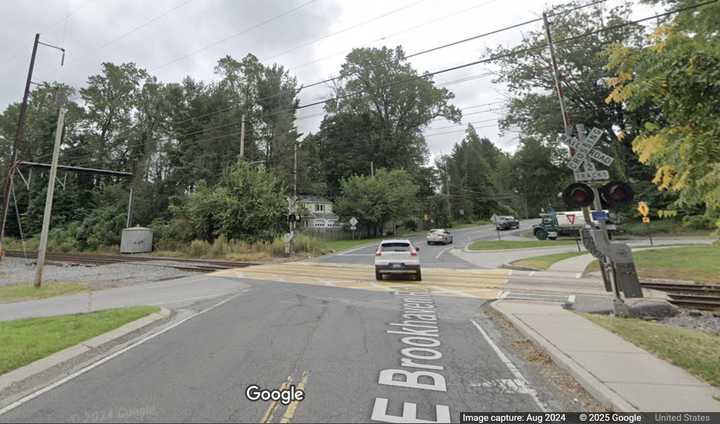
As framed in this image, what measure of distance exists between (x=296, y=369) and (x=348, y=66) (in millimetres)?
59129

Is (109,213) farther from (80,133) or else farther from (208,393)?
(208,393)

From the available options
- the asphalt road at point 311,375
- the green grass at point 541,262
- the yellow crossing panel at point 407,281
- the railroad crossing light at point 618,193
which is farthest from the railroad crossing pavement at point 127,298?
the green grass at point 541,262

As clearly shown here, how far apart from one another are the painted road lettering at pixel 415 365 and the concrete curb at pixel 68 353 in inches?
182

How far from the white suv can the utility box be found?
29.3m

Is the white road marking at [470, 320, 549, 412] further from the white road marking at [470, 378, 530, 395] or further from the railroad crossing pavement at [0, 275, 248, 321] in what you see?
the railroad crossing pavement at [0, 275, 248, 321]

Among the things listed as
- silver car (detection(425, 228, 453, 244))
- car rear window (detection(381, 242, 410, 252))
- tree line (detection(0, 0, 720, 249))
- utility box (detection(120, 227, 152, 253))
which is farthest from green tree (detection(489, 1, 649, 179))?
utility box (detection(120, 227, 152, 253))

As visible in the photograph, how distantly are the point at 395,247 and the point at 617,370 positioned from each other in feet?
31.8

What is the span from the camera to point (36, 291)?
1163 cm

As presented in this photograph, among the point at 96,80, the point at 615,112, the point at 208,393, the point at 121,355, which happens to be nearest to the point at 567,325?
the point at 208,393

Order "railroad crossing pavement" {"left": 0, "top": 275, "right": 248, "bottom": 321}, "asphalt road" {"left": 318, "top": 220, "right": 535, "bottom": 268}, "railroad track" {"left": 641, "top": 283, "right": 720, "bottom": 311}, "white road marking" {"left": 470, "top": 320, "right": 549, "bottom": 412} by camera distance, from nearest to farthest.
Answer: "white road marking" {"left": 470, "top": 320, "right": 549, "bottom": 412} → "railroad crossing pavement" {"left": 0, "top": 275, "right": 248, "bottom": 321} → "railroad track" {"left": 641, "top": 283, "right": 720, "bottom": 311} → "asphalt road" {"left": 318, "top": 220, "right": 535, "bottom": 268}

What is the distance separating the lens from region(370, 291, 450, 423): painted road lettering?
129 inches

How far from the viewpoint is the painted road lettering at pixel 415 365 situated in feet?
10.7

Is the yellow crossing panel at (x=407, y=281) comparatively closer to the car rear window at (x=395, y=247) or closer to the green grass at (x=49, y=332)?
the car rear window at (x=395, y=247)

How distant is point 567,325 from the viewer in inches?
250
